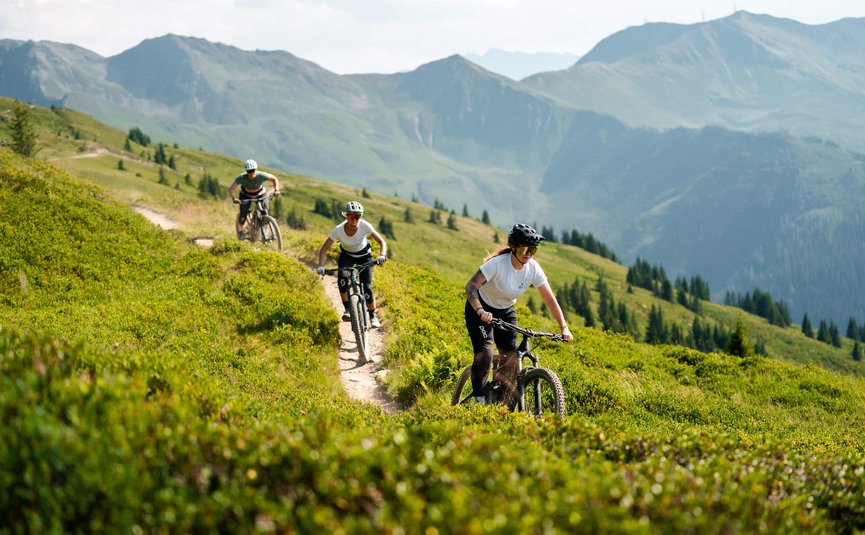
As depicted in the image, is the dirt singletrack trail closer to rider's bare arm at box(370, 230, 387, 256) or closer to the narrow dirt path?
the narrow dirt path

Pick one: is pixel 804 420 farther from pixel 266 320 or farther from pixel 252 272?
pixel 252 272

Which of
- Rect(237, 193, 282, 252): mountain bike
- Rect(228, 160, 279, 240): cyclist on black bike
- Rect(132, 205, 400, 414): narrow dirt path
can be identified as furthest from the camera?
Rect(237, 193, 282, 252): mountain bike

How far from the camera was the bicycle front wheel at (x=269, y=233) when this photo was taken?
2364 centimetres

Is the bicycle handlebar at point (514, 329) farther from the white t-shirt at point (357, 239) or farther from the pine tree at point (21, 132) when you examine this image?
the pine tree at point (21, 132)

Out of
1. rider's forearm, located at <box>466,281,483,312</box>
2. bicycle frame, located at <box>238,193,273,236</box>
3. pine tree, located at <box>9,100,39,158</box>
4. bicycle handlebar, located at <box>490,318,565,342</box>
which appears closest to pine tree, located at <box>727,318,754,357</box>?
bicycle frame, located at <box>238,193,273,236</box>

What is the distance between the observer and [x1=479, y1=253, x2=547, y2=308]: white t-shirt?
9.93 metres

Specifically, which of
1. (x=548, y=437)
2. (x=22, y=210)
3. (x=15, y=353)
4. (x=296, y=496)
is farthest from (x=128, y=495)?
(x=22, y=210)

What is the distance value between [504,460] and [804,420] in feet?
44.0

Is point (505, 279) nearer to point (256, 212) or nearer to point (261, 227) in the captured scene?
point (256, 212)

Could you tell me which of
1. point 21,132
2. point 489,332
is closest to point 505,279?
point 489,332

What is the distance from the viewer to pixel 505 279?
1005 centimetres

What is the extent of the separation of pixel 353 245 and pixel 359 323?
200 cm

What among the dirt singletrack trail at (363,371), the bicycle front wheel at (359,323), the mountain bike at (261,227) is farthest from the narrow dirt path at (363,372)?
the mountain bike at (261,227)

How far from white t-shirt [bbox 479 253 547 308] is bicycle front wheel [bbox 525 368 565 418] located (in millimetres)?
1283
